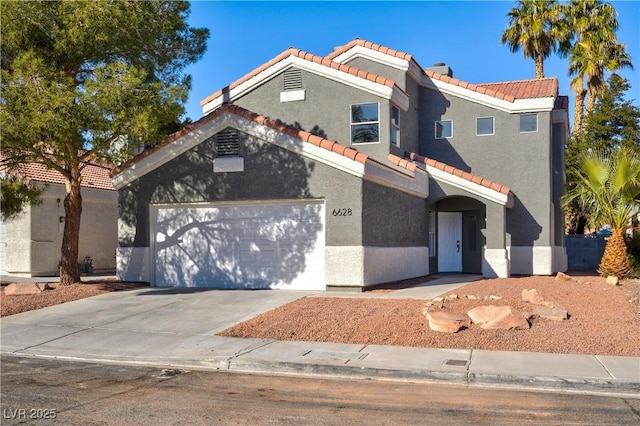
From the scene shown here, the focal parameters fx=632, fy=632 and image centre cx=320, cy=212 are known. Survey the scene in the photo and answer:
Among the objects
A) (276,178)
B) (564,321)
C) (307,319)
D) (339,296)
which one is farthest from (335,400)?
(276,178)

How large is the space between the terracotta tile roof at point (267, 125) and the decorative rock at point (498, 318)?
5258 millimetres

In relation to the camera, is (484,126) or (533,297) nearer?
(533,297)

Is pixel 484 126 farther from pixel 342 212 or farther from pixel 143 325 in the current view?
pixel 143 325

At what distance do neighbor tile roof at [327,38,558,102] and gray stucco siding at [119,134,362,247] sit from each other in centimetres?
741

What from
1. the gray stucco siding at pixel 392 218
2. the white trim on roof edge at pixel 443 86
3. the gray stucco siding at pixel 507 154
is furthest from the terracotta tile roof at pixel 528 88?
the gray stucco siding at pixel 392 218

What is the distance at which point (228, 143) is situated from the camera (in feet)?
54.8

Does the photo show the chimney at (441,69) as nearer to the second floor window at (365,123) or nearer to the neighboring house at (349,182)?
the neighboring house at (349,182)

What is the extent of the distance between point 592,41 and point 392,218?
20.4m

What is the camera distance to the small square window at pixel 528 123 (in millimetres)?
21922

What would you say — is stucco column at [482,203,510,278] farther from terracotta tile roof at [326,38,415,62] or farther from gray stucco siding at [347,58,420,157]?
terracotta tile roof at [326,38,415,62]

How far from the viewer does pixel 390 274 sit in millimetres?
17391

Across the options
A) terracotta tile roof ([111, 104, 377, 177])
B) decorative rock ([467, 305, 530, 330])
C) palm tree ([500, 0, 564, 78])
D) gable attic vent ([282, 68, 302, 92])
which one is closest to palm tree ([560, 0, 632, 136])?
palm tree ([500, 0, 564, 78])

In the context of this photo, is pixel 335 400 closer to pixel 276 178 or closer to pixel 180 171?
pixel 276 178

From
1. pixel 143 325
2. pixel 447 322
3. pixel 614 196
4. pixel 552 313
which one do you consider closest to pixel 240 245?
pixel 143 325
